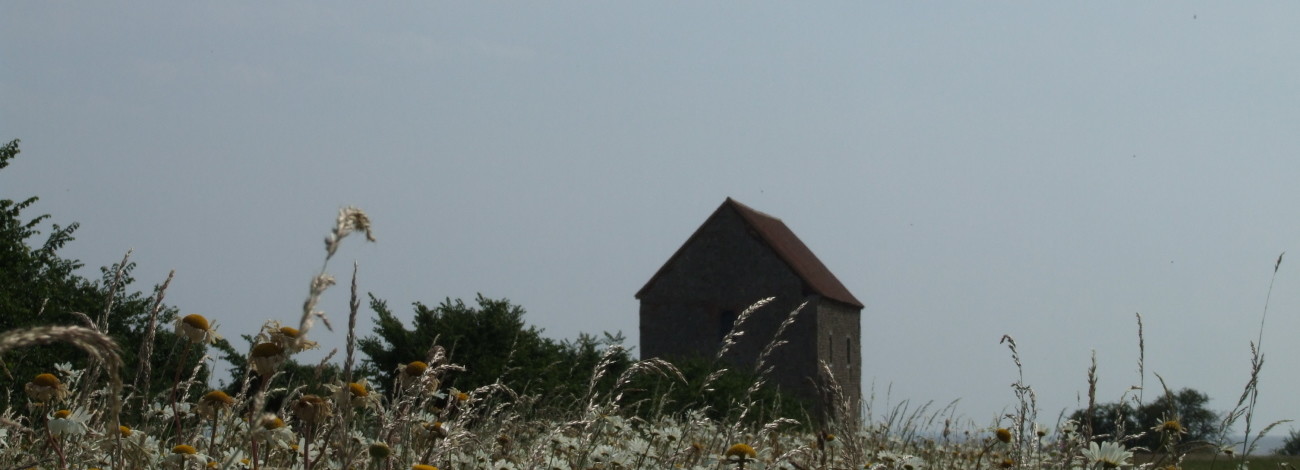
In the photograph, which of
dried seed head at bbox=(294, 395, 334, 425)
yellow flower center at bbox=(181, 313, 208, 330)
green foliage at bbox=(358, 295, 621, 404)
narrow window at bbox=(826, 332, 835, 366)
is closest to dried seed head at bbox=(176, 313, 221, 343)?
yellow flower center at bbox=(181, 313, 208, 330)

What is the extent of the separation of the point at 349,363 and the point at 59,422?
4.18ft

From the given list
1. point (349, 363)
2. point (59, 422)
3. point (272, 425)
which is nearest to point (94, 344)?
point (349, 363)

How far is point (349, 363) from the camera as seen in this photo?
188 cm

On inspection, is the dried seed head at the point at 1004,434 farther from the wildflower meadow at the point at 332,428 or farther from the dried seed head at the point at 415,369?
the dried seed head at the point at 415,369

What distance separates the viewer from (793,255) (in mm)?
36594

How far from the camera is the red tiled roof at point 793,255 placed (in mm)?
34656

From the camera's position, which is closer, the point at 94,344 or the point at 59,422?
the point at 94,344

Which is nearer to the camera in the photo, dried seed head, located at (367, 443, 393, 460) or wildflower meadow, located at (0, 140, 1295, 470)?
wildflower meadow, located at (0, 140, 1295, 470)

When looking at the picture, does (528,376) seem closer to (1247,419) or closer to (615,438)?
(615,438)

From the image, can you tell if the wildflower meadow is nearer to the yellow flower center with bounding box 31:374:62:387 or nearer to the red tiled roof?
the yellow flower center with bounding box 31:374:62:387

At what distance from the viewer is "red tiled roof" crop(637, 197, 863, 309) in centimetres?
3466

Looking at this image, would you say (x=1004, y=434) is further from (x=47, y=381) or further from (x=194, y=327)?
(x=47, y=381)

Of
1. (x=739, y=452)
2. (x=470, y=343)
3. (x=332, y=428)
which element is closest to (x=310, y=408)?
(x=332, y=428)

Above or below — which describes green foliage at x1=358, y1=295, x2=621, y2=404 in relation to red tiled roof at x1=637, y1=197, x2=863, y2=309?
below
